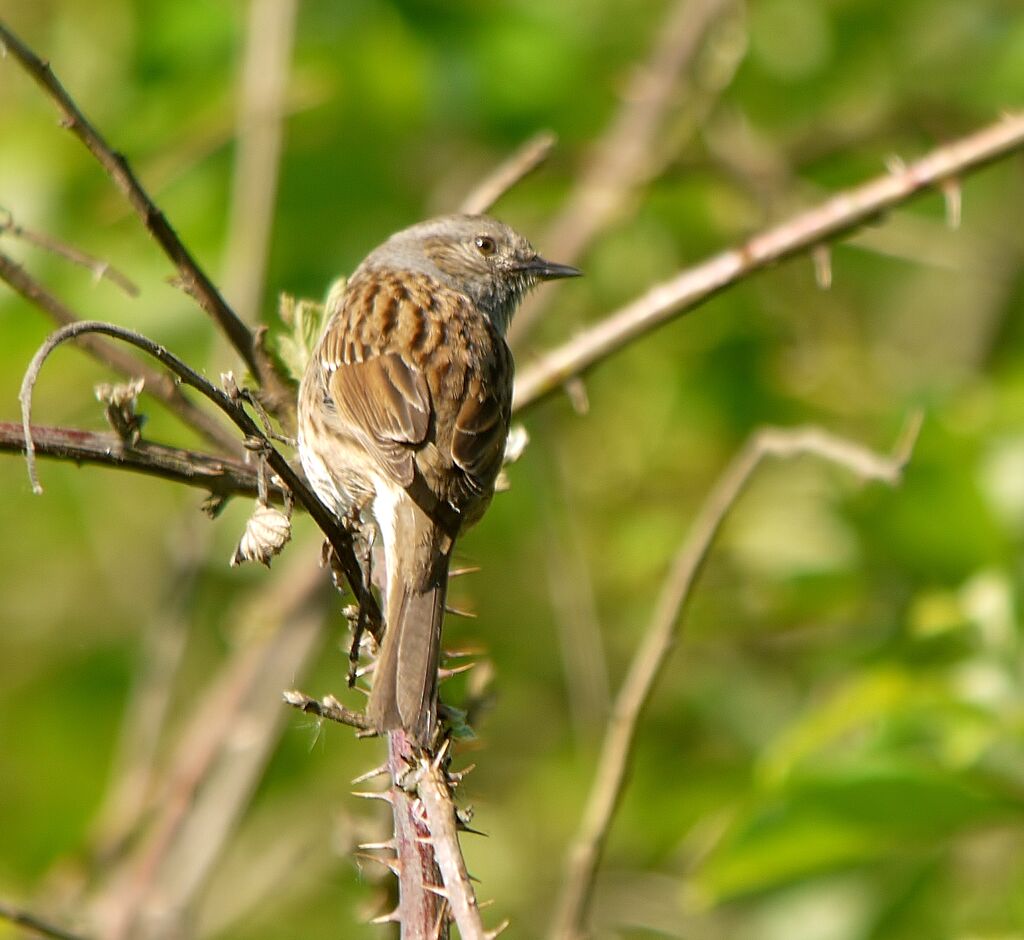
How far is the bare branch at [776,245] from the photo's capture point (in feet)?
12.1

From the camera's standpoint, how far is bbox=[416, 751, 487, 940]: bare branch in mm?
1792

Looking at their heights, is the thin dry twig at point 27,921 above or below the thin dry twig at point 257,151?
below

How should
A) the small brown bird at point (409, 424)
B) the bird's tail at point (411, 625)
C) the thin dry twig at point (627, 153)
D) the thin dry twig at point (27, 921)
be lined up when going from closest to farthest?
the bird's tail at point (411, 625) < the thin dry twig at point (27, 921) < the small brown bird at point (409, 424) < the thin dry twig at point (627, 153)

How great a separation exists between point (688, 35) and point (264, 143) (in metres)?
1.94

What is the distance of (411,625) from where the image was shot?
2824 millimetres

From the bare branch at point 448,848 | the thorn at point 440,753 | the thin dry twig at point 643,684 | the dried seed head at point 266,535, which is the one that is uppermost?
the thin dry twig at point 643,684

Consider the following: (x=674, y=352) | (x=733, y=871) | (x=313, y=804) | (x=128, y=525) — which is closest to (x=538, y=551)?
(x=674, y=352)

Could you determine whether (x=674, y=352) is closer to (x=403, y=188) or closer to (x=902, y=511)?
(x=403, y=188)

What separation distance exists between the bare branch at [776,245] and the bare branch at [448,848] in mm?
1602

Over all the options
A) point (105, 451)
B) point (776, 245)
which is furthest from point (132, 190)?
point (776, 245)

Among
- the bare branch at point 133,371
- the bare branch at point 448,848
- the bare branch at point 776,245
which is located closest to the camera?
the bare branch at point 448,848

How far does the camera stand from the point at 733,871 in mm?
3859

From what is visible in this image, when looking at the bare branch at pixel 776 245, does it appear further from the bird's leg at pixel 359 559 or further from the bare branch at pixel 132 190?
the bare branch at pixel 132 190

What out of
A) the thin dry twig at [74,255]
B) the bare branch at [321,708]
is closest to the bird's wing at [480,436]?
the thin dry twig at [74,255]
